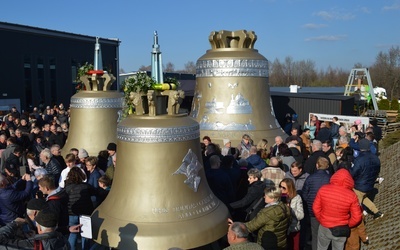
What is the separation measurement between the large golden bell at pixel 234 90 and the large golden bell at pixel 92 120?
2841 millimetres

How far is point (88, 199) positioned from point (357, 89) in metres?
26.4

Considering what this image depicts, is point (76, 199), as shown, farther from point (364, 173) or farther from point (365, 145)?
point (365, 145)

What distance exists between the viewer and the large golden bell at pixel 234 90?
11.3 meters

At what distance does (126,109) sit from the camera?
19.4 ft

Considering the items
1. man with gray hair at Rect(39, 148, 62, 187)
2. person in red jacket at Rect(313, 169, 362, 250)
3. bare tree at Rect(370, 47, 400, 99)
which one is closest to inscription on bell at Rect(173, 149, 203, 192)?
person in red jacket at Rect(313, 169, 362, 250)

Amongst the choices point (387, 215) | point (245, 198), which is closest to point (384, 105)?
point (387, 215)

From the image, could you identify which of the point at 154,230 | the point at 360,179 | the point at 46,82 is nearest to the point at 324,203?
the point at 154,230

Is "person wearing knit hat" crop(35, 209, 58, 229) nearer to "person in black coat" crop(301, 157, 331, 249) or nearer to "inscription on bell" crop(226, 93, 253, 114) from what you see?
"person in black coat" crop(301, 157, 331, 249)

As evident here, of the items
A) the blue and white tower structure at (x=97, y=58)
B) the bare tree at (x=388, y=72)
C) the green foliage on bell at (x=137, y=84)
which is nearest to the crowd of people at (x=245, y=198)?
the green foliage on bell at (x=137, y=84)

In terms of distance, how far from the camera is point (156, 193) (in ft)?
16.6

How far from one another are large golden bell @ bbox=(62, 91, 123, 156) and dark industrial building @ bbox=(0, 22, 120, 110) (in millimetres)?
18197

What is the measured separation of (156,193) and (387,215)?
4722mm

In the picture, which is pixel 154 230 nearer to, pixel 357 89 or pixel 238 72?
pixel 238 72

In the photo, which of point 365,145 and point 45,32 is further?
point 45,32
